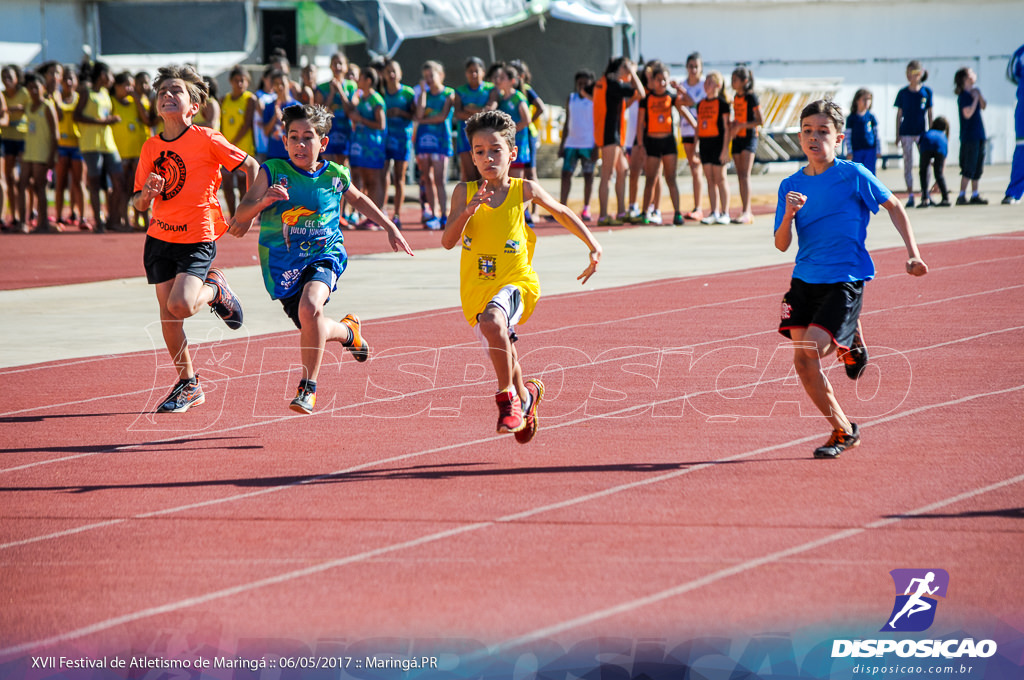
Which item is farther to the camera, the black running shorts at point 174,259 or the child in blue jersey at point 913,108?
the child in blue jersey at point 913,108

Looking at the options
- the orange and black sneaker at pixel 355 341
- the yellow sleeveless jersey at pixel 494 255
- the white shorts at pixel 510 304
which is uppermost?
the yellow sleeveless jersey at pixel 494 255

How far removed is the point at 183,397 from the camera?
756cm

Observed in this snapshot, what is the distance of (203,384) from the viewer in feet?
27.5

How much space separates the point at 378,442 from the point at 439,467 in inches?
24.7

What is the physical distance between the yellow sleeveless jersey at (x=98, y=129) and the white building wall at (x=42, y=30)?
8.38m

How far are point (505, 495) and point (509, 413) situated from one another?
0.77 m

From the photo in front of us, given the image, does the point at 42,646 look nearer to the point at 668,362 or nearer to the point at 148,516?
the point at 148,516

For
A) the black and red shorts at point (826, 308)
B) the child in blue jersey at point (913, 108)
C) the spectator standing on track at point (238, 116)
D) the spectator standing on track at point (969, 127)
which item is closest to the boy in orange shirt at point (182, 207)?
the black and red shorts at point (826, 308)

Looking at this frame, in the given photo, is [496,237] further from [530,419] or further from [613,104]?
[613,104]

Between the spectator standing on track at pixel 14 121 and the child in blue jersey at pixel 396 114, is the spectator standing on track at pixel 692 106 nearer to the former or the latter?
the child in blue jersey at pixel 396 114

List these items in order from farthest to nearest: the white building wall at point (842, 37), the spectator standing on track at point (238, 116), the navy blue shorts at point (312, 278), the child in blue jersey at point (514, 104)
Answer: the white building wall at point (842, 37), the spectator standing on track at point (238, 116), the child in blue jersey at point (514, 104), the navy blue shorts at point (312, 278)

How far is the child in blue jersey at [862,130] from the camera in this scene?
19422 millimetres

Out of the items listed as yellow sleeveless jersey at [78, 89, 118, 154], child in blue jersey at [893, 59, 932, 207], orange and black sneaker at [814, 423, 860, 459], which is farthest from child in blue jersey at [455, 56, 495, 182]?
orange and black sneaker at [814, 423, 860, 459]

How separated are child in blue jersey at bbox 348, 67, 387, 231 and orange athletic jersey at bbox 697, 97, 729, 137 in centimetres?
424
